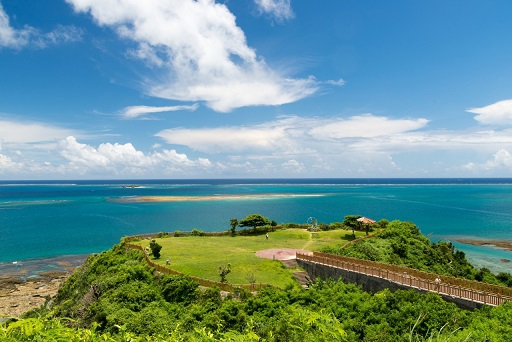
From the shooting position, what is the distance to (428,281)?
78.8ft

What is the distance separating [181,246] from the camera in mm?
39688

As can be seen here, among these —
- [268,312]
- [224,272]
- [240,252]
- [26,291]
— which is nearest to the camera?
[268,312]

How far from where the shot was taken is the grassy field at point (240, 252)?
29406 millimetres

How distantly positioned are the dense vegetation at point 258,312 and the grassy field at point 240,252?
10.3 ft

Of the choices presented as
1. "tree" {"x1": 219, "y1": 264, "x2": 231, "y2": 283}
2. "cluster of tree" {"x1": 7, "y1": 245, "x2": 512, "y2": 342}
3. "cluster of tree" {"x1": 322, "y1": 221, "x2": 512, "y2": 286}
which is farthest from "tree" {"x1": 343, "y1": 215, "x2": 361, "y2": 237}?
"tree" {"x1": 219, "y1": 264, "x2": 231, "y2": 283}

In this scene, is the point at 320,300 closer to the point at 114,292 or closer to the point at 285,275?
the point at 285,275

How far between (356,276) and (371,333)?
12353mm

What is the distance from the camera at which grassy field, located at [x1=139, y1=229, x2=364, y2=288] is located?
1158 inches

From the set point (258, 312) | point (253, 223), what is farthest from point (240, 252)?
point (258, 312)

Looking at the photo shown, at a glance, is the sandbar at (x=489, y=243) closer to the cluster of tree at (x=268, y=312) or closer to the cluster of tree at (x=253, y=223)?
the cluster of tree at (x=253, y=223)

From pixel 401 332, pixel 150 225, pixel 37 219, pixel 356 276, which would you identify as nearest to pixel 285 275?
pixel 356 276

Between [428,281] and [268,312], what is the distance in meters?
11.4

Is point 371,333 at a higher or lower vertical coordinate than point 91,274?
higher

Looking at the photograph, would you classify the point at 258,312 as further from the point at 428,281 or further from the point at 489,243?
the point at 489,243
